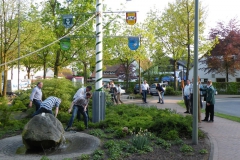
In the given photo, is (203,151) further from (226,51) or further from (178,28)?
(226,51)

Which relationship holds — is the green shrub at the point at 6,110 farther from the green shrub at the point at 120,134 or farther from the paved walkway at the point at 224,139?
the paved walkway at the point at 224,139

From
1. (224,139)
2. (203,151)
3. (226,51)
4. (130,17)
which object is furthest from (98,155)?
(226,51)

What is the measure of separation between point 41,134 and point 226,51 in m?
38.3

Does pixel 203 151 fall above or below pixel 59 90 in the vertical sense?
below

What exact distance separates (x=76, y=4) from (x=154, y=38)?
43.6 feet

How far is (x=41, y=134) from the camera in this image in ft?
22.2

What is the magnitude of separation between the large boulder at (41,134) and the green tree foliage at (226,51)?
3692 centimetres

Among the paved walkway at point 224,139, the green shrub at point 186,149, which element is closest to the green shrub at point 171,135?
the paved walkway at point 224,139

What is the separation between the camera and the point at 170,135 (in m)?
8.14

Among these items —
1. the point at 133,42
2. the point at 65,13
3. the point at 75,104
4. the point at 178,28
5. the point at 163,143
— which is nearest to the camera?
the point at 163,143

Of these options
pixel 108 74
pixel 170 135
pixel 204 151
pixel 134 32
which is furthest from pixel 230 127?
pixel 108 74

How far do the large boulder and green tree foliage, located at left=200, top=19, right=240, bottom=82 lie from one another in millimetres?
36918

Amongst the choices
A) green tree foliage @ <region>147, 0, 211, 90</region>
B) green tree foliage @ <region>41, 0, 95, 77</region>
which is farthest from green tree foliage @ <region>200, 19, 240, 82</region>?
green tree foliage @ <region>41, 0, 95, 77</region>

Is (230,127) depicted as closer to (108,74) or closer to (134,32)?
(134,32)
